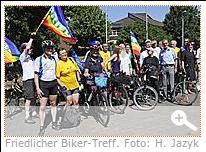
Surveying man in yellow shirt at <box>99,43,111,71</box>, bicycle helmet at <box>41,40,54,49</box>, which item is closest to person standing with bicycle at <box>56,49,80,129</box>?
bicycle helmet at <box>41,40,54,49</box>

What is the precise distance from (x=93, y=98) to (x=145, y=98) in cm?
52

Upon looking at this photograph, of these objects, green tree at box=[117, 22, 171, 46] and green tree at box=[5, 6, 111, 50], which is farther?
green tree at box=[117, 22, 171, 46]

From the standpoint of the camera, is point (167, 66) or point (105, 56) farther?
point (167, 66)

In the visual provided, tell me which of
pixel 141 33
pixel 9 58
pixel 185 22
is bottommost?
pixel 9 58

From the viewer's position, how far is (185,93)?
5590mm

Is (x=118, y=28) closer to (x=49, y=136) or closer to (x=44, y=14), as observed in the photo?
(x=44, y=14)

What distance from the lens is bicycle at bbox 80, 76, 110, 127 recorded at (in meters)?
5.29

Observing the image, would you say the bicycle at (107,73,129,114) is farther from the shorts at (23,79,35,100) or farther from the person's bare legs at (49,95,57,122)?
the shorts at (23,79,35,100)

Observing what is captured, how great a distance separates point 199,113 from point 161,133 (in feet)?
1.27

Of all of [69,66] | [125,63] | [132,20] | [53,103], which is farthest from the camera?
[125,63]

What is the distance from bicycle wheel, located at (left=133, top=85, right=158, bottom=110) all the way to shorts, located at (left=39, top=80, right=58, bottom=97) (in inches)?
33.0

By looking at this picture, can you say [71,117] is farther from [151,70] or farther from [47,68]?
[151,70]

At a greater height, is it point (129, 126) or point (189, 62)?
point (189, 62)

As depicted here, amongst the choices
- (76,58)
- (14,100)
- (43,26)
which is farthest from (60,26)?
(14,100)
